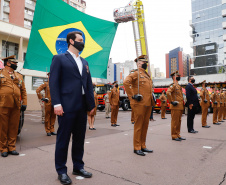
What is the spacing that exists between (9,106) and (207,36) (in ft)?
222

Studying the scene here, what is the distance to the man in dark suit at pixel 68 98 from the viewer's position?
2346 mm

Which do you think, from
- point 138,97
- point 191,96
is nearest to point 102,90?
point 191,96

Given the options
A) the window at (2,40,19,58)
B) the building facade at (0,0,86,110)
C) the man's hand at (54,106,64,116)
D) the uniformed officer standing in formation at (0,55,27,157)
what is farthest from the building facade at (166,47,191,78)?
the man's hand at (54,106,64,116)

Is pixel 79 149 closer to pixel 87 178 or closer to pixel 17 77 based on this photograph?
pixel 87 178

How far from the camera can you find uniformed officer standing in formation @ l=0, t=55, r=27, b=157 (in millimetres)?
3566

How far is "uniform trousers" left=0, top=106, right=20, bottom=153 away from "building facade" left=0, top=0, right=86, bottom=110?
14600 millimetres

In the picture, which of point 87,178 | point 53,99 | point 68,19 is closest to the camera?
point 53,99

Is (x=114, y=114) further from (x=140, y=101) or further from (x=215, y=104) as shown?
(x=215, y=104)

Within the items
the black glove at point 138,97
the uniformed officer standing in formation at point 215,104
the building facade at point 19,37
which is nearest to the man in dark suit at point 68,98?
the black glove at point 138,97

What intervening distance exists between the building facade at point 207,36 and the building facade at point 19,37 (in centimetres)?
5332

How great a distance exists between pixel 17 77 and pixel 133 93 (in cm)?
241

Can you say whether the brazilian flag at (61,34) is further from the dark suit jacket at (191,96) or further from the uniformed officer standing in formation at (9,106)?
the dark suit jacket at (191,96)

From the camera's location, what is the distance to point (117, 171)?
2752 mm

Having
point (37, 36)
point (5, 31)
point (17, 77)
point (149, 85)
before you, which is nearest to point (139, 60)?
point (149, 85)
